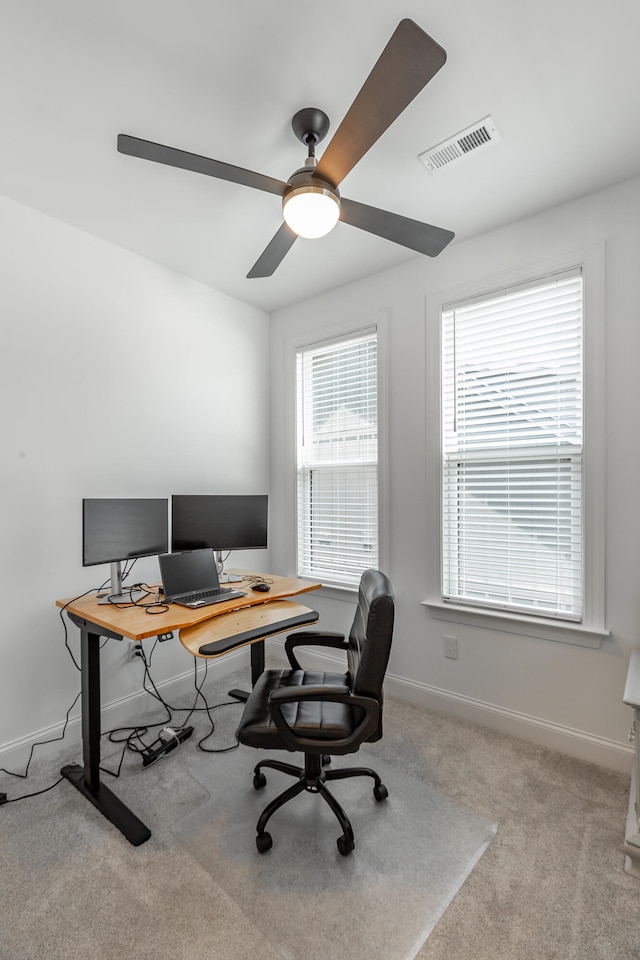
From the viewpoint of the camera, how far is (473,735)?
2.50 meters

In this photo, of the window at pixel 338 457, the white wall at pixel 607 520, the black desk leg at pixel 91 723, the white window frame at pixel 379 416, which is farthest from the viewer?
the window at pixel 338 457

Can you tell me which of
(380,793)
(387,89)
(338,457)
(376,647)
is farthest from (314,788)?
(387,89)

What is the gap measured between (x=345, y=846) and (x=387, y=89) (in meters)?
2.49

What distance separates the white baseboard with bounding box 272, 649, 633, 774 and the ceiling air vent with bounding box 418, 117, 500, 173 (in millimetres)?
2795

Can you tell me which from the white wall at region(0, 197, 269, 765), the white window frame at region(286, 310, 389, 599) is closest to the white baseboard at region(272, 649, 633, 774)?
the white window frame at region(286, 310, 389, 599)

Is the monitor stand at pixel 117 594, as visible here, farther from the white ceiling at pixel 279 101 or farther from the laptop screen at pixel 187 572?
the white ceiling at pixel 279 101

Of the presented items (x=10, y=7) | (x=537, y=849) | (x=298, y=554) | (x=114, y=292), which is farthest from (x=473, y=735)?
(x=10, y=7)

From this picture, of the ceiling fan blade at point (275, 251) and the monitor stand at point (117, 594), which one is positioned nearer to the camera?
the ceiling fan blade at point (275, 251)

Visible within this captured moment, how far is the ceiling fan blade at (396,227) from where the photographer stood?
5.81 feet

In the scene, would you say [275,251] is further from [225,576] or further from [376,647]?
[225,576]

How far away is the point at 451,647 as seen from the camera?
8.92 ft

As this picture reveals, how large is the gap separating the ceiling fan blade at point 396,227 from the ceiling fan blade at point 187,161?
299 mm

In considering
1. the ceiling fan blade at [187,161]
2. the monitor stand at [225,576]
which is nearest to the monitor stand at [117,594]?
the monitor stand at [225,576]

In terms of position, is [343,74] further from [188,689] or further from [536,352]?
[188,689]
